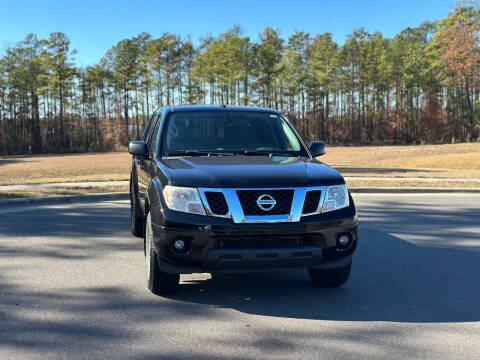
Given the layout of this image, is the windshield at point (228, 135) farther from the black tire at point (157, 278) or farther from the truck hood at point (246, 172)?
the black tire at point (157, 278)

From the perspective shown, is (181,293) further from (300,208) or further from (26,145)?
(26,145)

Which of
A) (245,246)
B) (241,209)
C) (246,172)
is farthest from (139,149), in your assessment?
(245,246)

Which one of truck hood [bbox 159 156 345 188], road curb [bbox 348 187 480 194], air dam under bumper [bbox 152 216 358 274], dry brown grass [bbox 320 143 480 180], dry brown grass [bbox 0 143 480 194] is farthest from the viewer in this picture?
dry brown grass [bbox 320 143 480 180]

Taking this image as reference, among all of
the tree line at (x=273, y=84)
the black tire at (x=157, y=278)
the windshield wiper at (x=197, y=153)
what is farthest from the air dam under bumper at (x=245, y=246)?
the tree line at (x=273, y=84)

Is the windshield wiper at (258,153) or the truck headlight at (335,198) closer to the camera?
the truck headlight at (335,198)

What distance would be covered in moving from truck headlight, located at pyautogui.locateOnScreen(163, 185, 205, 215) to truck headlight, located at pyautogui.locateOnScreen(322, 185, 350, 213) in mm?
1102

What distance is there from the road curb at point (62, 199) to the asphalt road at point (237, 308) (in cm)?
446

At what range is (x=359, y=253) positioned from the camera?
22.9 ft

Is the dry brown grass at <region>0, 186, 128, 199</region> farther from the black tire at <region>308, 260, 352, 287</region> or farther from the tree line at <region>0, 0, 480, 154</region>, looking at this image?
the tree line at <region>0, 0, 480, 154</region>

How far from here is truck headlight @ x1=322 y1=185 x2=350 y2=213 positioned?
A: 4730mm

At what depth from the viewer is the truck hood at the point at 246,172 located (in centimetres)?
457

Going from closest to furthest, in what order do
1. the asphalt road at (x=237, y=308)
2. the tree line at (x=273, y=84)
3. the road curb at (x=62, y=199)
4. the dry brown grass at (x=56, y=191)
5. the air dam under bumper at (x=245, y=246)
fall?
1. the asphalt road at (x=237, y=308)
2. the air dam under bumper at (x=245, y=246)
3. the road curb at (x=62, y=199)
4. the dry brown grass at (x=56, y=191)
5. the tree line at (x=273, y=84)

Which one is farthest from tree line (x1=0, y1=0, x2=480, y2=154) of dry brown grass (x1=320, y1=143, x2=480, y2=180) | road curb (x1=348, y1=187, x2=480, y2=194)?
road curb (x1=348, y1=187, x2=480, y2=194)

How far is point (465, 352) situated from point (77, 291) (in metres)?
3.49
